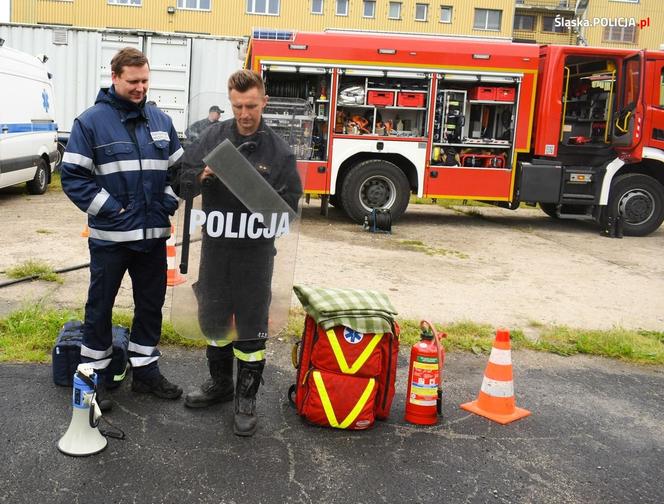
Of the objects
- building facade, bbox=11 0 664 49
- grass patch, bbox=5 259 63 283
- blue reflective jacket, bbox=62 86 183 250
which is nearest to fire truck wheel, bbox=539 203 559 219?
grass patch, bbox=5 259 63 283

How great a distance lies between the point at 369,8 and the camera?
137ft

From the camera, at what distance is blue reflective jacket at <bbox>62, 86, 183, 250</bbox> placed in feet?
11.5

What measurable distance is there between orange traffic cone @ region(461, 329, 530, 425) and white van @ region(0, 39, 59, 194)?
9.10 meters

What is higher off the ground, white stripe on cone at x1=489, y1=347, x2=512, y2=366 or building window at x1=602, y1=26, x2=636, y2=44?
building window at x1=602, y1=26, x2=636, y2=44

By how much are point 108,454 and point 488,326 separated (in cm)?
347

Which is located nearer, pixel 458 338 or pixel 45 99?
pixel 458 338

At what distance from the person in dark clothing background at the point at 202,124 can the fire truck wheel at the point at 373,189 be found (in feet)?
23.3

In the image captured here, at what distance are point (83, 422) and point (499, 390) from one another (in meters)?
2.33

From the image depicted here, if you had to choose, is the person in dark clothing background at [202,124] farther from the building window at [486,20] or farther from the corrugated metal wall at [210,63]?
the building window at [486,20]

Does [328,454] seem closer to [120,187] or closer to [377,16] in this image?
[120,187]

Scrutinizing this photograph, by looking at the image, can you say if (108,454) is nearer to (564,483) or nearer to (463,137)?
(564,483)

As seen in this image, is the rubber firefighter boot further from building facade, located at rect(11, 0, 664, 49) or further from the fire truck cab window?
building facade, located at rect(11, 0, 664, 49)

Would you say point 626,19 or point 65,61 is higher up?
point 626,19

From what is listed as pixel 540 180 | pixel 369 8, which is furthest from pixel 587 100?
pixel 369 8
